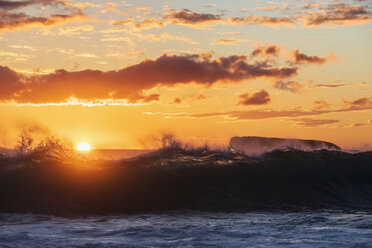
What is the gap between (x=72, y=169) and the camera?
20.4 metres

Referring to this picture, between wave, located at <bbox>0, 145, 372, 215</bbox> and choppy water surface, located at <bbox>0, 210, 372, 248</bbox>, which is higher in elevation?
wave, located at <bbox>0, 145, 372, 215</bbox>

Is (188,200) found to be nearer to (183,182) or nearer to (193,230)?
(183,182)

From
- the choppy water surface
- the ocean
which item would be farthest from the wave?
the choppy water surface

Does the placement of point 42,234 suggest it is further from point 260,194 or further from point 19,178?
point 260,194

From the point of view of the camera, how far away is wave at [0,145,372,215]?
16578 mm

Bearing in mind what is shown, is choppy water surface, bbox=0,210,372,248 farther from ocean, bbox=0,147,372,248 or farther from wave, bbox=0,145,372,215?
wave, bbox=0,145,372,215

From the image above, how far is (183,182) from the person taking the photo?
19547mm

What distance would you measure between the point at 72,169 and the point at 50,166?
0.86 meters

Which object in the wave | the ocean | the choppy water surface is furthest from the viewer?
the wave

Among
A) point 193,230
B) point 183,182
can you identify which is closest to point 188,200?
point 183,182

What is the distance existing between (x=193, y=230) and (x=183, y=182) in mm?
7936

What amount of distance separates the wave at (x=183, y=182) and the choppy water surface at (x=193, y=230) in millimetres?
1737

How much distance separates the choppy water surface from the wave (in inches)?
68.4

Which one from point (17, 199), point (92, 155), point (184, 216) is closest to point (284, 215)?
point (184, 216)
